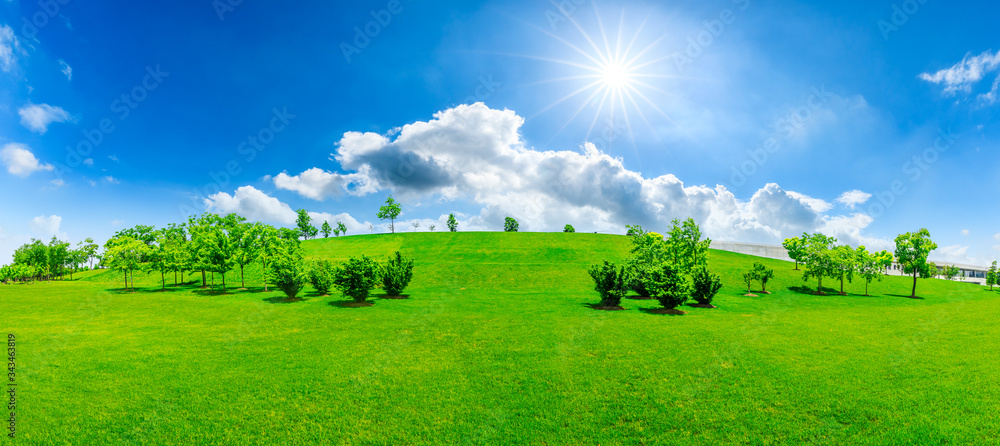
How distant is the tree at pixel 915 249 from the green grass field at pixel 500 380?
3671 cm

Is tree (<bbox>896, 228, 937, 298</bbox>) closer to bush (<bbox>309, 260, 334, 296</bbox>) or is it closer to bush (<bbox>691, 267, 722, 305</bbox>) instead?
bush (<bbox>691, 267, 722, 305</bbox>)

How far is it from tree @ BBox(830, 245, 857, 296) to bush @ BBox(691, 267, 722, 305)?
30863 millimetres

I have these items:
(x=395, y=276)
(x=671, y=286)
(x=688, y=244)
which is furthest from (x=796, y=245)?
(x=395, y=276)

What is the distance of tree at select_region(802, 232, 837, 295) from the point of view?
49.0 meters

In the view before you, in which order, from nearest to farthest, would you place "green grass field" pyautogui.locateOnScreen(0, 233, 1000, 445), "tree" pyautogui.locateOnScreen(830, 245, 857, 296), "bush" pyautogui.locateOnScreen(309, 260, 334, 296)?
1. "green grass field" pyautogui.locateOnScreen(0, 233, 1000, 445)
2. "bush" pyautogui.locateOnScreen(309, 260, 334, 296)
3. "tree" pyautogui.locateOnScreen(830, 245, 857, 296)

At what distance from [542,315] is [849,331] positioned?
16758 mm

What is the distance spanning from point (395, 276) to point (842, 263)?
185ft

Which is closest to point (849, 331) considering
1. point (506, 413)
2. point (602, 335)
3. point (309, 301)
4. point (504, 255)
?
point (602, 335)

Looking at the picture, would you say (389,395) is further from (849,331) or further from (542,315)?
(849,331)

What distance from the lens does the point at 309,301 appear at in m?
31.7

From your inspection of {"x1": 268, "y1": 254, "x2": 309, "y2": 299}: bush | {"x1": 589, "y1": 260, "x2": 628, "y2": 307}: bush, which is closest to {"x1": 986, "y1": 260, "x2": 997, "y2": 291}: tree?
{"x1": 589, "y1": 260, "x2": 628, "y2": 307}: bush

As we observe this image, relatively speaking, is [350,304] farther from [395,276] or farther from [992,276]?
[992,276]

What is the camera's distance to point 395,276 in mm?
34531

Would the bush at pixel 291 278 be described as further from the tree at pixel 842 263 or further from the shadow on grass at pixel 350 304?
the tree at pixel 842 263
